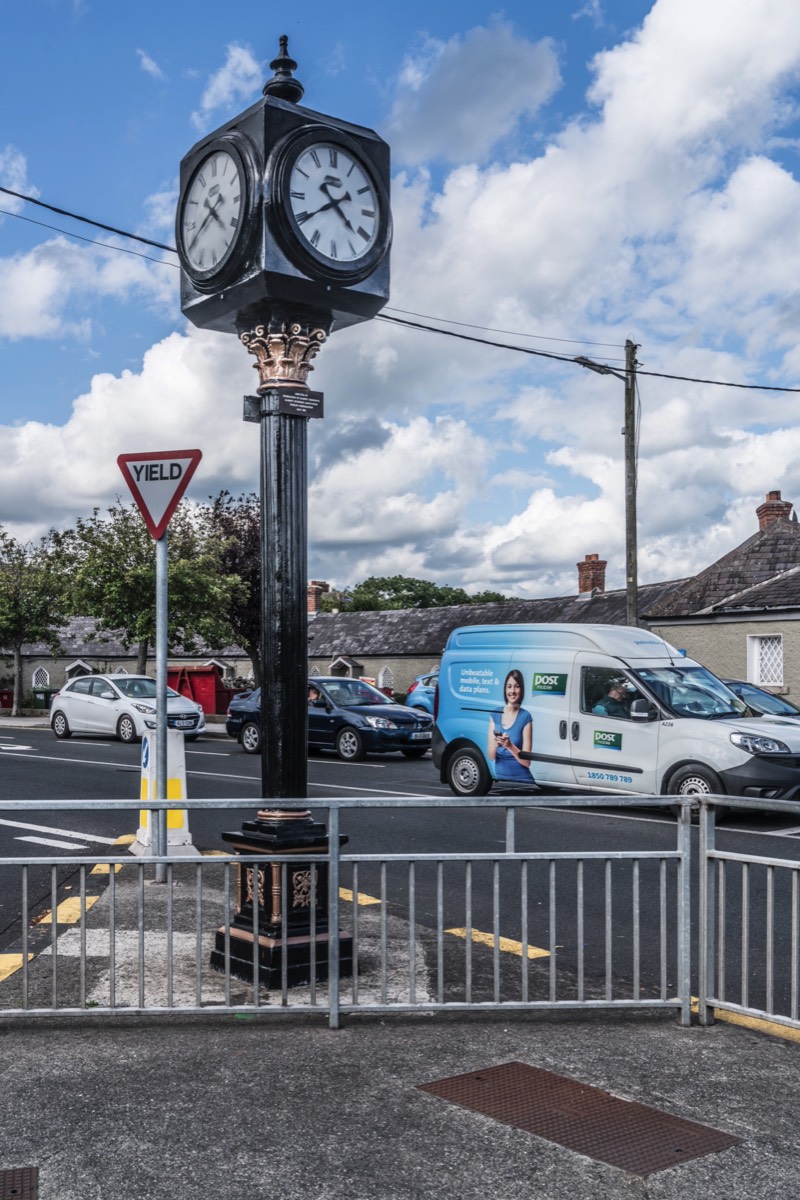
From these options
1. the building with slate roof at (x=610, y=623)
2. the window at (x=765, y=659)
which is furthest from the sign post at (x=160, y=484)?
the window at (x=765, y=659)

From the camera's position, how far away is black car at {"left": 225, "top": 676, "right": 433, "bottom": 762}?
19938mm

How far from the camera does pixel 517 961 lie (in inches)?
247

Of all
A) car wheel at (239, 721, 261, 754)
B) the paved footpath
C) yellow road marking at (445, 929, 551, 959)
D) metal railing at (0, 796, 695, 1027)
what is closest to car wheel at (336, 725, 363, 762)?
car wheel at (239, 721, 261, 754)

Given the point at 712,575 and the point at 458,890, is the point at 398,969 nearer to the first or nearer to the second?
the point at 458,890

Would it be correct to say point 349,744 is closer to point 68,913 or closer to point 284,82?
point 68,913

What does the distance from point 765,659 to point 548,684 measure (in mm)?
15036

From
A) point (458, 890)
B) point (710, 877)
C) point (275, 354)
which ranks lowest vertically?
point (458, 890)

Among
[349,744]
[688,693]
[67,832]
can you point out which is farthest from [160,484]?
[349,744]

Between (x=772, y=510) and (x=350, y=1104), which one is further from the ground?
(x=772, y=510)

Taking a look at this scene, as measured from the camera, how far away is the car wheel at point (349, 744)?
20.0 metres

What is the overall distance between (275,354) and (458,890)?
4582 mm

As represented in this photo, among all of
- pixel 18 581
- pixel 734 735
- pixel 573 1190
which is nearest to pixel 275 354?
pixel 573 1190

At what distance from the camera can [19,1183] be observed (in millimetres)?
3363

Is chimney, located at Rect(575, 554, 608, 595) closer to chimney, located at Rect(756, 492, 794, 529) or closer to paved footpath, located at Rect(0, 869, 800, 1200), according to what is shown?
chimney, located at Rect(756, 492, 794, 529)
